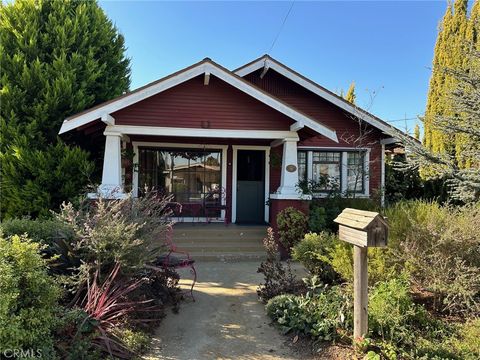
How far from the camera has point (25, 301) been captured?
9.80ft

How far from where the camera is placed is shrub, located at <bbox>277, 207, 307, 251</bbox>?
7629mm

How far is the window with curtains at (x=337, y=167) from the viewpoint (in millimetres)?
11023

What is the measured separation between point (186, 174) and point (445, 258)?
24.5 feet

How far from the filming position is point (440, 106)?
1068cm

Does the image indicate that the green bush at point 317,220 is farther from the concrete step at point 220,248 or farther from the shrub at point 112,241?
the shrub at point 112,241

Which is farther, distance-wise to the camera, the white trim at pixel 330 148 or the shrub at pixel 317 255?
the white trim at pixel 330 148

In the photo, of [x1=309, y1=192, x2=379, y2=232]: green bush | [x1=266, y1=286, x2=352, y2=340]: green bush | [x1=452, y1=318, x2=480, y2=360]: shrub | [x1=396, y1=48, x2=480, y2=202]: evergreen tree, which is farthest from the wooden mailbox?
[x1=309, y1=192, x2=379, y2=232]: green bush

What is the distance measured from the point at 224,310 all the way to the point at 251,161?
6.36 meters

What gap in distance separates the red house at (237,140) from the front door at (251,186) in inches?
1.2

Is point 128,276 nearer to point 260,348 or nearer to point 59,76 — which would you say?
point 260,348

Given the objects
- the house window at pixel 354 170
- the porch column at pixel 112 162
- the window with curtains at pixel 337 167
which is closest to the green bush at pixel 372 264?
the porch column at pixel 112 162

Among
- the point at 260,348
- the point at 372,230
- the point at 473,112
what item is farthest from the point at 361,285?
the point at 473,112

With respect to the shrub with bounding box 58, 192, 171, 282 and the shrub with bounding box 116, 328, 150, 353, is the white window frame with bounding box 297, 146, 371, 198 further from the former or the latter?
the shrub with bounding box 116, 328, 150, 353

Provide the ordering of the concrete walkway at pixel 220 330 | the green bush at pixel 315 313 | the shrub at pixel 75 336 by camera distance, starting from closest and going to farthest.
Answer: the shrub at pixel 75 336 → the concrete walkway at pixel 220 330 → the green bush at pixel 315 313
